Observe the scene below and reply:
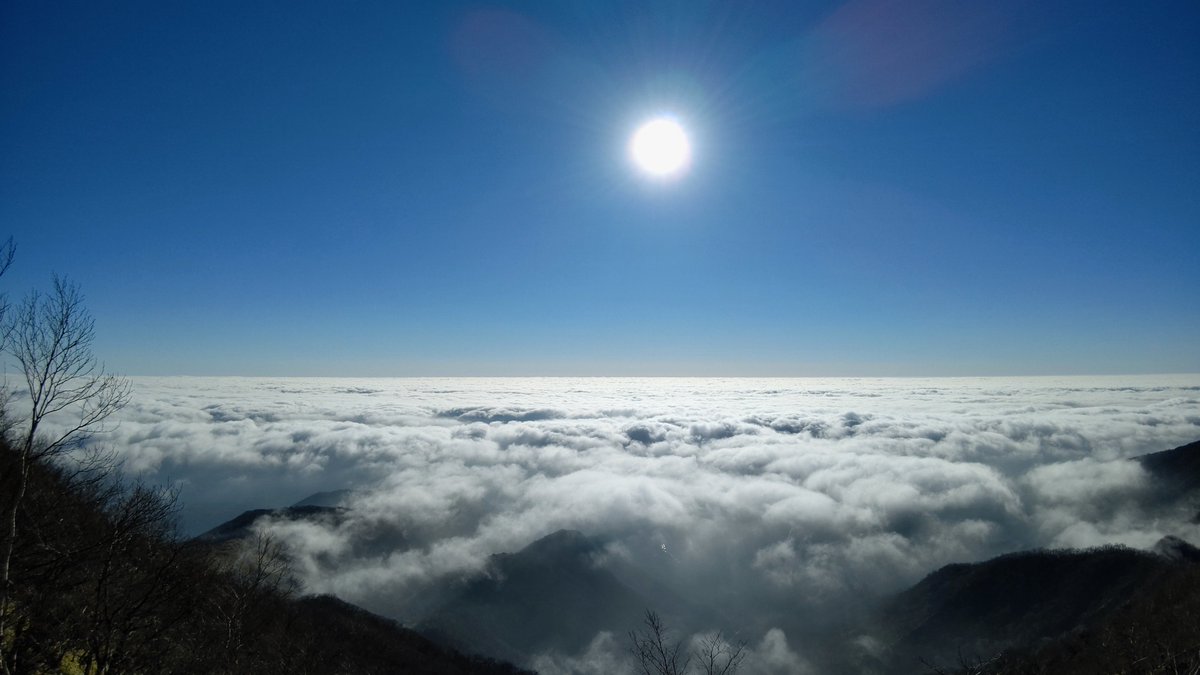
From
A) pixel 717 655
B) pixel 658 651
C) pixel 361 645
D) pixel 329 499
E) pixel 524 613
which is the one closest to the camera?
pixel 658 651

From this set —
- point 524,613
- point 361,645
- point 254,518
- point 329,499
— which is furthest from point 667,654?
point 329,499

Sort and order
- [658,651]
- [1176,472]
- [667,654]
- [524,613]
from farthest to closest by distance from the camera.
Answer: [524,613]
[1176,472]
[667,654]
[658,651]

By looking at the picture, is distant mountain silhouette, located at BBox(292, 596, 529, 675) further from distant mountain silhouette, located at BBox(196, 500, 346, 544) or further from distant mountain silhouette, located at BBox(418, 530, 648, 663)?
distant mountain silhouette, located at BBox(418, 530, 648, 663)

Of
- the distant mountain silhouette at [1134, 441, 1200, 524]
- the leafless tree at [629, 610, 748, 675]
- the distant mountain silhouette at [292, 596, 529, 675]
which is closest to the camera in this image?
the leafless tree at [629, 610, 748, 675]

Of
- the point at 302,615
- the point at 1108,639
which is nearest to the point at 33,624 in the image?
the point at 302,615

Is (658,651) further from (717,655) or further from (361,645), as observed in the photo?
(361,645)

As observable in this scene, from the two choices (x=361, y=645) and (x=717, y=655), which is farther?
(x=361, y=645)

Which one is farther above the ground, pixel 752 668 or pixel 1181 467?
pixel 1181 467

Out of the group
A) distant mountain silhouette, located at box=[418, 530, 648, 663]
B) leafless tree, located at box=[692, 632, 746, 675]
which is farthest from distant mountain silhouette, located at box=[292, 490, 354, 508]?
leafless tree, located at box=[692, 632, 746, 675]

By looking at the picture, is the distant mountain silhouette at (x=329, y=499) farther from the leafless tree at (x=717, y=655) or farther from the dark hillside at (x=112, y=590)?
the leafless tree at (x=717, y=655)

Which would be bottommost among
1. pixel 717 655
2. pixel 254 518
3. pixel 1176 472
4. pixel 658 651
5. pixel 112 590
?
pixel 254 518

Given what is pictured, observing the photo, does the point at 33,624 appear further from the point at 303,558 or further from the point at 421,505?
the point at 421,505
